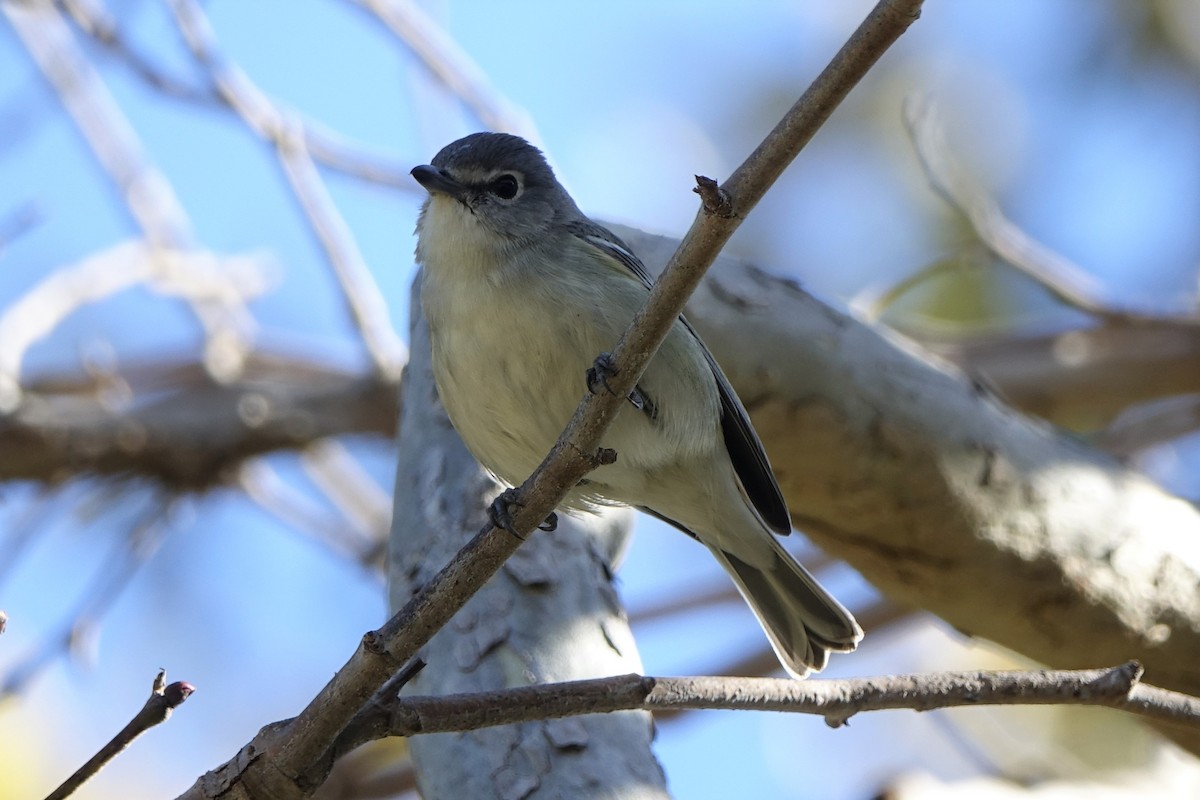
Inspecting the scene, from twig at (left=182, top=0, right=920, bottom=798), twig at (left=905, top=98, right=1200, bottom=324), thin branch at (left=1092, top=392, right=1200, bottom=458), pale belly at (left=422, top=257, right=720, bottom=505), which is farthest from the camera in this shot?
thin branch at (left=1092, top=392, right=1200, bottom=458)

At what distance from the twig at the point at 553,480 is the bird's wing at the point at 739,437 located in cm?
120

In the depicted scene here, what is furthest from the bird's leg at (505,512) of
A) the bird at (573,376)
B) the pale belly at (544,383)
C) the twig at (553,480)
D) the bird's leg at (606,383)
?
the pale belly at (544,383)

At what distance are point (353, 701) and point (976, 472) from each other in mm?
2400

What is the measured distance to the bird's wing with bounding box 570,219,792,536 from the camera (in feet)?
11.7

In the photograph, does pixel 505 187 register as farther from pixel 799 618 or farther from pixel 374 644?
pixel 374 644

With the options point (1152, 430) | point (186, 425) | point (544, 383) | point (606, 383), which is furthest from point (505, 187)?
point (1152, 430)

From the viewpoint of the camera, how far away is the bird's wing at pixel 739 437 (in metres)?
3.57

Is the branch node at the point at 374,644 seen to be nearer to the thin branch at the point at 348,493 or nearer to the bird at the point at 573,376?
the bird at the point at 573,376

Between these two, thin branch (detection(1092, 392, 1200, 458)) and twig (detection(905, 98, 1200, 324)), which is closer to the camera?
twig (detection(905, 98, 1200, 324))

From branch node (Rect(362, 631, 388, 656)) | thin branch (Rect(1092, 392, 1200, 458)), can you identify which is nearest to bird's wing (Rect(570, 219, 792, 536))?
branch node (Rect(362, 631, 388, 656))

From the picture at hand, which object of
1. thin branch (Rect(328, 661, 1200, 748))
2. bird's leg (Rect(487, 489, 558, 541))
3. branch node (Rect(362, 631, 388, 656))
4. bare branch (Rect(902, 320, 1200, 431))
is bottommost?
thin branch (Rect(328, 661, 1200, 748))

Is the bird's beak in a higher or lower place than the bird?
higher

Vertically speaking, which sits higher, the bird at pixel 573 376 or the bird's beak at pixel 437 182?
the bird's beak at pixel 437 182

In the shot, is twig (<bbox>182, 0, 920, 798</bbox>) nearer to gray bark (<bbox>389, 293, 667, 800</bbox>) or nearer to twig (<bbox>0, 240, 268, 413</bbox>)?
gray bark (<bbox>389, 293, 667, 800</bbox>)
